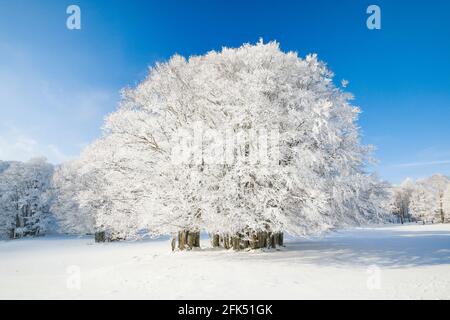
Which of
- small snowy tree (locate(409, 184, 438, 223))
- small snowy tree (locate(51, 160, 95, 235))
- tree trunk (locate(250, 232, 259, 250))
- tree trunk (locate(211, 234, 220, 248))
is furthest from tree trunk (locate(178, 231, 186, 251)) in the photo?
small snowy tree (locate(409, 184, 438, 223))

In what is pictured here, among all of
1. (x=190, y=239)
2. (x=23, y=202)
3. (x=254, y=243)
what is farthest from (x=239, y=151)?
→ (x=23, y=202)

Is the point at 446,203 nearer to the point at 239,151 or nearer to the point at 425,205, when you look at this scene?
the point at 425,205

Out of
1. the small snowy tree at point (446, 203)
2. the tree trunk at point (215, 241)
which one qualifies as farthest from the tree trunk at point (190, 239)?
the small snowy tree at point (446, 203)

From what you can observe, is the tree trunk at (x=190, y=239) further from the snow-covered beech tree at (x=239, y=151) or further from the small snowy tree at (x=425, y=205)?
the small snowy tree at (x=425, y=205)

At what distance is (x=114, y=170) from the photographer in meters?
19.5

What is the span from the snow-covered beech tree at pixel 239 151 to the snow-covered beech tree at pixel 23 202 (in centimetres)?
3773

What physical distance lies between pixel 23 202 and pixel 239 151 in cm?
4668

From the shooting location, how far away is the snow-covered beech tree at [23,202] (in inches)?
2000

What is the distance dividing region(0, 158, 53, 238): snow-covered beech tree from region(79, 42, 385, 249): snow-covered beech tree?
3773 centimetres

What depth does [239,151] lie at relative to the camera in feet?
52.0

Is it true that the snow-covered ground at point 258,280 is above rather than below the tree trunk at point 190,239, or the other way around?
below

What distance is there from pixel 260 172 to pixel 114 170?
9.23 m

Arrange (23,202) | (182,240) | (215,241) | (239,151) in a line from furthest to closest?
(23,202) → (215,241) → (182,240) → (239,151)
